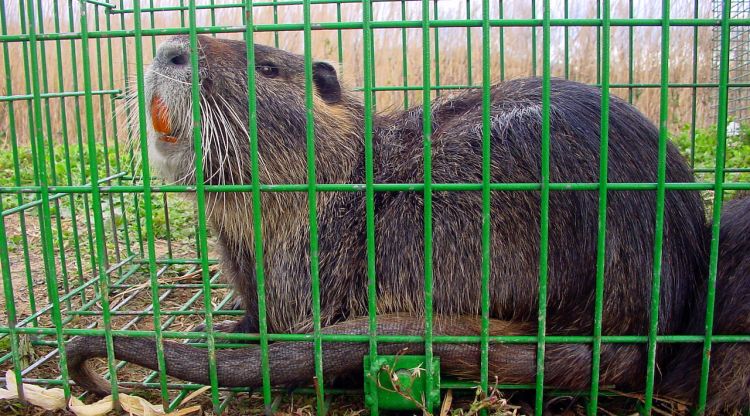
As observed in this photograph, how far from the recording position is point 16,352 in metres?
2.22

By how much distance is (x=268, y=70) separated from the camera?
9.03 feet

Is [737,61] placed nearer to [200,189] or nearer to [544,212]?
[544,212]

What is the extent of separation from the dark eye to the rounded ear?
0.68 ft

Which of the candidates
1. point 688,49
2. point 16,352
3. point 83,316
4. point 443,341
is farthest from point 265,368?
point 688,49

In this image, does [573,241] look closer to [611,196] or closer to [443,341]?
[611,196]

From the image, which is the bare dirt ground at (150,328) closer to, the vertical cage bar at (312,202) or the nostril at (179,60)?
the vertical cage bar at (312,202)

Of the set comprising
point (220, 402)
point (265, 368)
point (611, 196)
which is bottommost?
point (220, 402)

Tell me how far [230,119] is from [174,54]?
0.29 meters

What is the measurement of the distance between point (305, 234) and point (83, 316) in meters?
1.29

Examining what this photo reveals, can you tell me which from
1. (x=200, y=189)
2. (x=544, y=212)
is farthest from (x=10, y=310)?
(x=544, y=212)

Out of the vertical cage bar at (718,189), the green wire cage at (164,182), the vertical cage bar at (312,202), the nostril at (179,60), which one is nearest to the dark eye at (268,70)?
the green wire cage at (164,182)

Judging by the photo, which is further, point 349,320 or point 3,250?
point 349,320

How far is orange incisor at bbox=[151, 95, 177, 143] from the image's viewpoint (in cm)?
251

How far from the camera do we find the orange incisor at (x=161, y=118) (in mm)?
2512
